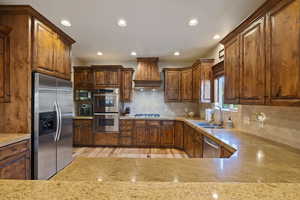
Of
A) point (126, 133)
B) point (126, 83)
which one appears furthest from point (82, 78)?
point (126, 133)

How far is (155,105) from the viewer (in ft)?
18.0

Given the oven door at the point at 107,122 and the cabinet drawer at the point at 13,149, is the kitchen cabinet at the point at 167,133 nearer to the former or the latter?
the oven door at the point at 107,122

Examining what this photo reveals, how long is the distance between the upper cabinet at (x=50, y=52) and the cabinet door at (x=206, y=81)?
3050 millimetres

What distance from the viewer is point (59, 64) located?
9.17ft

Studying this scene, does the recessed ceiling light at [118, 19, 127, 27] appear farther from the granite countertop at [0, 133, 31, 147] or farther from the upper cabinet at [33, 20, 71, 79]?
the granite countertop at [0, 133, 31, 147]

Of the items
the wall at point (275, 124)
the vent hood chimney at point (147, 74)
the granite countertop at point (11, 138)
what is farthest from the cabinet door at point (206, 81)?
the granite countertop at point (11, 138)

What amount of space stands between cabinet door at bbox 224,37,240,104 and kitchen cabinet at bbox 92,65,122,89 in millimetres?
3245

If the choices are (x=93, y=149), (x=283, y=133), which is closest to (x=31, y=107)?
(x=93, y=149)

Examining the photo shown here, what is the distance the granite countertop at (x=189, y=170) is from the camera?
3.07 feet

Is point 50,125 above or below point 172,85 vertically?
below

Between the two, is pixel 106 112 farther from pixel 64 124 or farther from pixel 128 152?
pixel 64 124

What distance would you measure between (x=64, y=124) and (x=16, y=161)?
94cm

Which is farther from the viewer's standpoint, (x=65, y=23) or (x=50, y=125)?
(x=65, y=23)

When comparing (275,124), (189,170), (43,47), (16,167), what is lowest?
(16,167)
